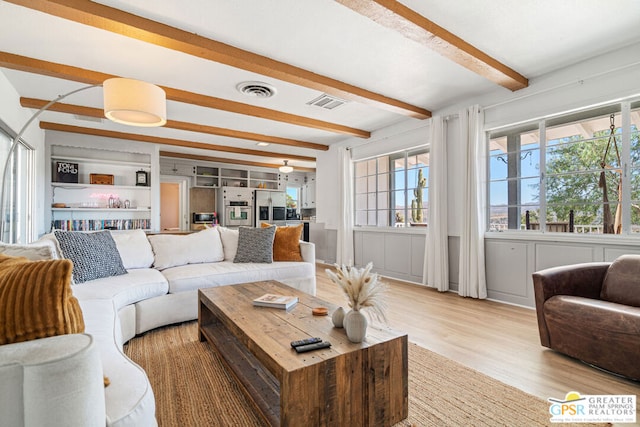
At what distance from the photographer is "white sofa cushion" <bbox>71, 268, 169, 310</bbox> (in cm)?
231

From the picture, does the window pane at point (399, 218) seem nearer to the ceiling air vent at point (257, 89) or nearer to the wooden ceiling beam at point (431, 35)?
the wooden ceiling beam at point (431, 35)

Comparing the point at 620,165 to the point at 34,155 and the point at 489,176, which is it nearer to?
the point at 489,176

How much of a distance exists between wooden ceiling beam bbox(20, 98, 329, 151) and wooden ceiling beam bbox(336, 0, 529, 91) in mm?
3876

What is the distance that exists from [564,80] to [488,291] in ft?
8.24

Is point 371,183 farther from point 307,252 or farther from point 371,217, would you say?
point 307,252

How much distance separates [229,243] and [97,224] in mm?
3775

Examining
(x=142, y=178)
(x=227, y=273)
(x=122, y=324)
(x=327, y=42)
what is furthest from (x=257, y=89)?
(x=142, y=178)

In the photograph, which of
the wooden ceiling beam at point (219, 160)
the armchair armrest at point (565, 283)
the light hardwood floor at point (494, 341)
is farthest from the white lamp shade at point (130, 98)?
the wooden ceiling beam at point (219, 160)

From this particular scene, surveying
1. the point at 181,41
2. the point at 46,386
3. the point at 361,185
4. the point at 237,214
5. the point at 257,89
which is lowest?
the point at 46,386

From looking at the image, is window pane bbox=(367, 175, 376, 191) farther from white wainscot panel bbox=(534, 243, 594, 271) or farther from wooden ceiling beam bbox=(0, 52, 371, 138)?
white wainscot panel bbox=(534, 243, 594, 271)

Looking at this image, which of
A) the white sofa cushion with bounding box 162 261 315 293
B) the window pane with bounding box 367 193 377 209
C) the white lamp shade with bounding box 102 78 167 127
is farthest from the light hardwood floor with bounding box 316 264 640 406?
the white lamp shade with bounding box 102 78 167 127

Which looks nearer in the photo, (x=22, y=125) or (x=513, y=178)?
(x=513, y=178)

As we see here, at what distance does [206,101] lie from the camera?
3891mm

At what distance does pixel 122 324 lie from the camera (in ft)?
7.88
